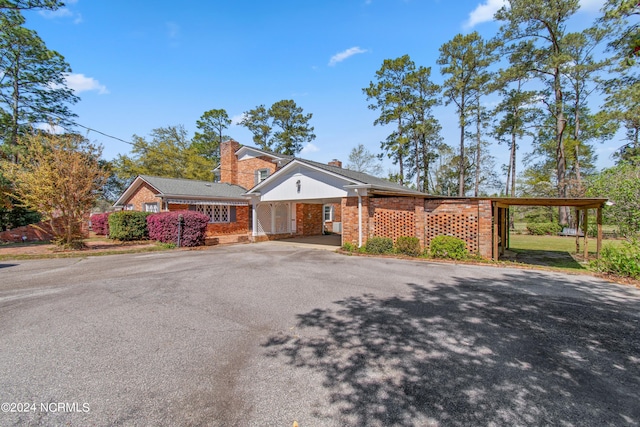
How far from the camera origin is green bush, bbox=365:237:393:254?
11.7 metres

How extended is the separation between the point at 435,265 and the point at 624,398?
6754 millimetres

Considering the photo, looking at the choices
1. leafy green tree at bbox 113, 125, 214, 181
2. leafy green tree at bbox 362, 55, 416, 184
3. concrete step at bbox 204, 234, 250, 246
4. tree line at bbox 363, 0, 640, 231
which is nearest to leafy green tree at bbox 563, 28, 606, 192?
tree line at bbox 363, 0, 640, 231

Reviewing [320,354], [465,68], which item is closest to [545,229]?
[465,68]

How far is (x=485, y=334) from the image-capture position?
13.3ft

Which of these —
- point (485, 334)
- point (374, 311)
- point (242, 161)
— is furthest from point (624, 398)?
point (242, 161)

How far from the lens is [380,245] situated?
462 inches

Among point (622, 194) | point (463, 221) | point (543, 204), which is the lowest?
point (463, 221)

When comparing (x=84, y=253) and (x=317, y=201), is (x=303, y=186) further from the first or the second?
(x=84, y=253)

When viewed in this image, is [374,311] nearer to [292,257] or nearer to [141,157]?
[292,257]

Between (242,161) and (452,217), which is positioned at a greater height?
(242,161)

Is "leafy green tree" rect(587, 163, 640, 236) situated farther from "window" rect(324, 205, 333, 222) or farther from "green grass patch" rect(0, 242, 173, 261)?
"window" rect(324, 205, 333, 222)

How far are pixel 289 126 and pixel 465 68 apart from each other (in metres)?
23.5

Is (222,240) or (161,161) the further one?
(161,161)

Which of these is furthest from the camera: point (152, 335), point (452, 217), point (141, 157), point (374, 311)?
point (141, 157)
